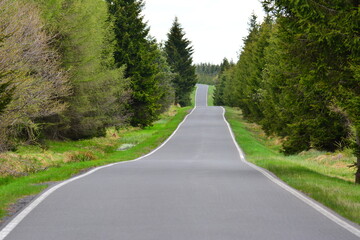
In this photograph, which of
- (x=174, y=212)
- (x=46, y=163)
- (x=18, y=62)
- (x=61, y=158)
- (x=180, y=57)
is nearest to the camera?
(x=174, y=212)

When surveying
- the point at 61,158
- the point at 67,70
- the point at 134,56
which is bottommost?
the point at 61,158

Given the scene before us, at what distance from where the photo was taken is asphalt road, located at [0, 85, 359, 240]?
6.95 m

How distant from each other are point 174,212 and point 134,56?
4295 cm

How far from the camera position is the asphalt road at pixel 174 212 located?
6953mm

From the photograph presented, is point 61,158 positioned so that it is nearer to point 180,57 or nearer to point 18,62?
point 18,62

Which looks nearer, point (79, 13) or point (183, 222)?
point (183, 222)

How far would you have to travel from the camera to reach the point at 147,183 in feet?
42.2

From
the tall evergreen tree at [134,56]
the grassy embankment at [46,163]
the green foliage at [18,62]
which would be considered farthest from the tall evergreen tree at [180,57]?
the green foliage at [18,62]

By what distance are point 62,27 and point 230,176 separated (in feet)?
61.5

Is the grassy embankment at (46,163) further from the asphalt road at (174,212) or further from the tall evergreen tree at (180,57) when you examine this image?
the tall evergreen tree at (180,57)

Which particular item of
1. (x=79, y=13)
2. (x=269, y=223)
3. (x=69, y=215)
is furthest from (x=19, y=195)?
(x=79, y=13)

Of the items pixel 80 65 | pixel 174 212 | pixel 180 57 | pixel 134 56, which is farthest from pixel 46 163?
pixel 180 57

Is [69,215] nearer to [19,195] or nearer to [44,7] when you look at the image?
[19,195]

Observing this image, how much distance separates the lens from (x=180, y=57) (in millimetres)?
101250
